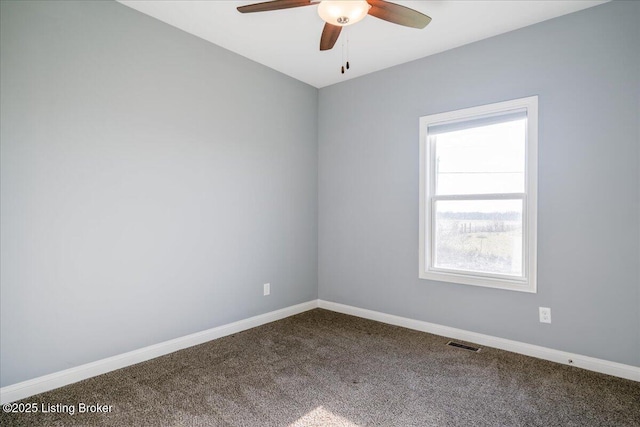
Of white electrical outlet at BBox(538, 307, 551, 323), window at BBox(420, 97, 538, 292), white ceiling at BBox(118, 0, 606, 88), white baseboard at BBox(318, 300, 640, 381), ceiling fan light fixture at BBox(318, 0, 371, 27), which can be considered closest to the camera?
ceiling fan light fixture at BBox(318, 0, 371, 27)

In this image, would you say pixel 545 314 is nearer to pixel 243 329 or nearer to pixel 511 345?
pixel 511 345

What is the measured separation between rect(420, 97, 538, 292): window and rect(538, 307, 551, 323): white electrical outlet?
161 millimetres

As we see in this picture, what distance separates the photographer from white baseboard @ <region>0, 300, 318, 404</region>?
217 cm

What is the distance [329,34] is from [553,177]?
2.01m

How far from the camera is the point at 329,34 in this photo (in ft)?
7.52

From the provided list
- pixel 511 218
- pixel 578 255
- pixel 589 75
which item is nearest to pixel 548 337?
pixel 578 255

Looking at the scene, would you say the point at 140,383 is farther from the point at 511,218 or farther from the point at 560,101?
the point at 560,101

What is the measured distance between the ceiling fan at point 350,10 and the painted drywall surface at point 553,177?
51.7 inches

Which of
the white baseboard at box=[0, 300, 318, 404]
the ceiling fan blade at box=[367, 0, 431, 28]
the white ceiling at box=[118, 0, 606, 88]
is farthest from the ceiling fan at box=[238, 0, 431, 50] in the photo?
the white baseboard at box=[0, 300, 318, 404]

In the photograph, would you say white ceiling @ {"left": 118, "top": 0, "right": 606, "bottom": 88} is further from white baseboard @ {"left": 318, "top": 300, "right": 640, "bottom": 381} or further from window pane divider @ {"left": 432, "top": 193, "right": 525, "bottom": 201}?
white baseboard @ {"left": 318, "top": 300, "right": 640, "bottom": 381}

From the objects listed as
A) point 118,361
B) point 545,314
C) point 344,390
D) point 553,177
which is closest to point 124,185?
point 118,361

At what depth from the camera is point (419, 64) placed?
3.49 m

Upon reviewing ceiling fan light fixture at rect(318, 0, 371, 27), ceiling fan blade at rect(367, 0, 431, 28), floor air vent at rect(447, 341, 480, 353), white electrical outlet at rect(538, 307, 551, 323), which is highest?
ceiling fan blade at rect(367, 0, 431, 28)

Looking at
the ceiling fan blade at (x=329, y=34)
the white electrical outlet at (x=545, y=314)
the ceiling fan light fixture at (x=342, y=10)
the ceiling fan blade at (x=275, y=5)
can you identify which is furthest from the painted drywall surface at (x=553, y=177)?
the ceiling fan blade at (x=275, y=5)
